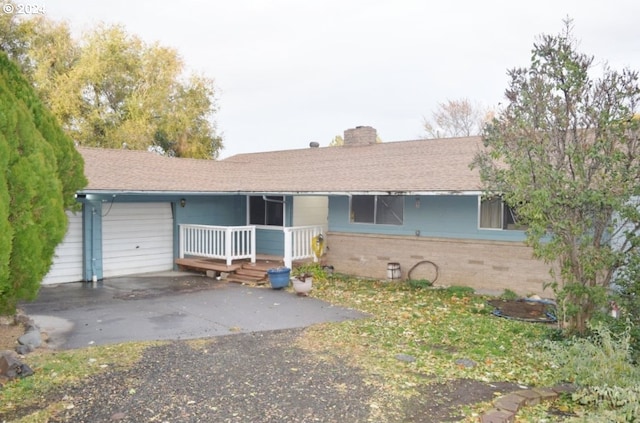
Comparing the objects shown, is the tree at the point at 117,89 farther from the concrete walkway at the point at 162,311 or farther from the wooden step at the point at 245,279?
the concrete walkway at the point at 162,311

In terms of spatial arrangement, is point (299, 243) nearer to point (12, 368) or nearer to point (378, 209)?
point (378, 209)

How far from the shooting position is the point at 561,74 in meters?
6.32

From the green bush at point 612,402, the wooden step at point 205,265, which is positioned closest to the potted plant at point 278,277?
the wooden step at point 205,265

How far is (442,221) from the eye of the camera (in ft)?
37.8

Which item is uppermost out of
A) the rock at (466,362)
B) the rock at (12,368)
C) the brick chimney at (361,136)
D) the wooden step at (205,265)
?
the brick chimney at (361,136)

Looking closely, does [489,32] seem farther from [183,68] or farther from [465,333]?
[183,68]

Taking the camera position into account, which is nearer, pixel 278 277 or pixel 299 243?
pixel 278 277

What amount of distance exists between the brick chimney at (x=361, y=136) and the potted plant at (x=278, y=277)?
7.59m

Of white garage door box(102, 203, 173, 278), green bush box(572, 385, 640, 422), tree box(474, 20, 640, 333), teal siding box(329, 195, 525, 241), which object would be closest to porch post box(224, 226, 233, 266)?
white garage door box(102, 203, 173, 278)

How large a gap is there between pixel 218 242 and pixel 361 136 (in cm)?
688

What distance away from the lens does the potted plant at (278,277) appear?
11.0 m

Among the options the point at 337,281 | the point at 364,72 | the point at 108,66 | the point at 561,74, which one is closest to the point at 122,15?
the point at 108,66

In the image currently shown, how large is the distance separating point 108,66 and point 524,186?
26.8 metres

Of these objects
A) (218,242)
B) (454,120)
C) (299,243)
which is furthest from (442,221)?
(454,120)
